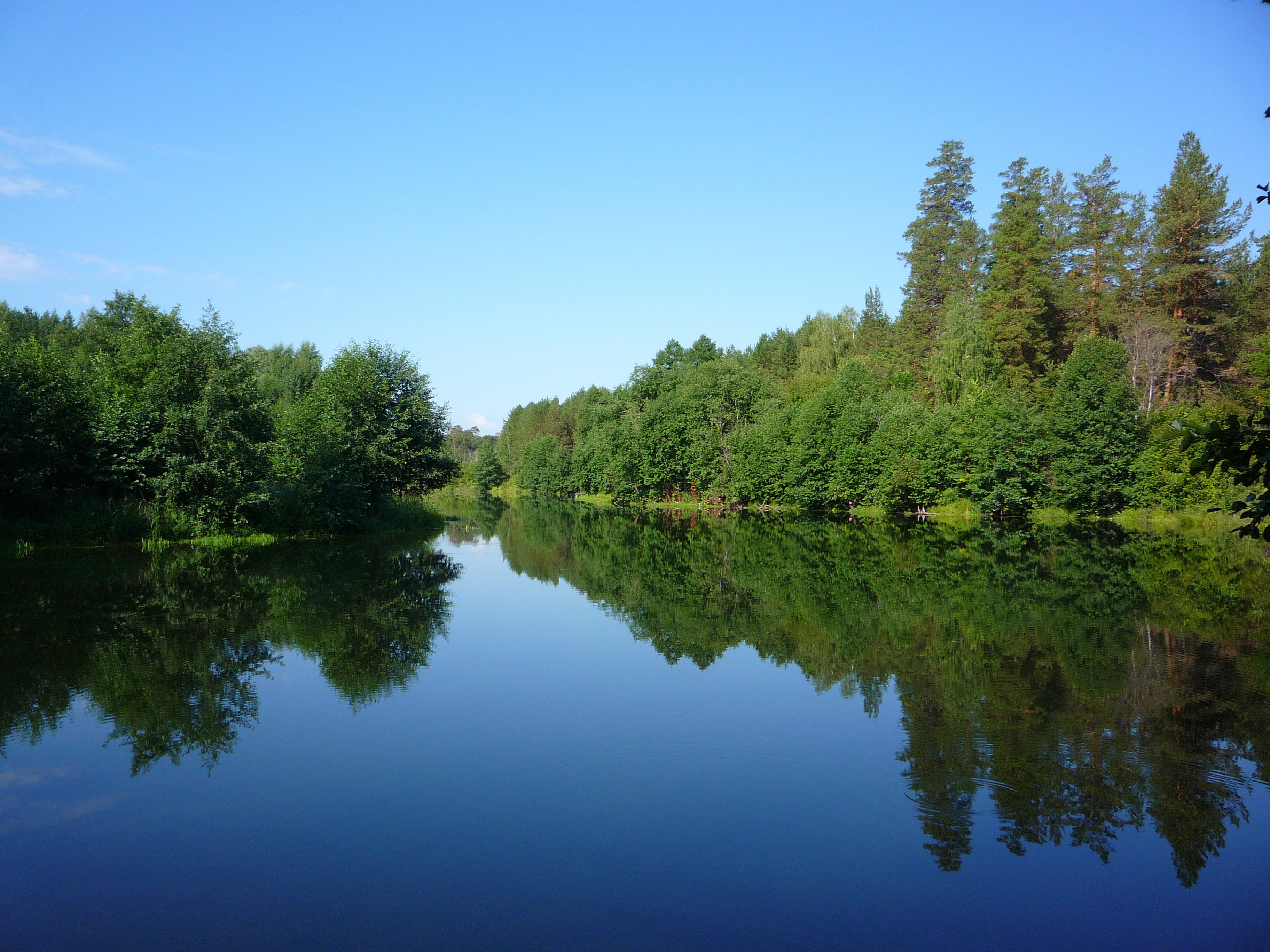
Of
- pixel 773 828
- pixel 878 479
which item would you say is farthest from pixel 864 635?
pixel 878 479

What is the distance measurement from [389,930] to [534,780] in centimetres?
225

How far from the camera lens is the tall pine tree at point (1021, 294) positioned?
43719mm

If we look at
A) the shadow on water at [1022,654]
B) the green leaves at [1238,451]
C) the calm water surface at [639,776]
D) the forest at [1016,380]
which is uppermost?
the forest at [1016,380]

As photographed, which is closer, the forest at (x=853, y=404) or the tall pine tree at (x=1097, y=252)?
the forest at (x=853, y=404)

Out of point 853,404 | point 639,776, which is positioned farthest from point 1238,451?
point 853,404

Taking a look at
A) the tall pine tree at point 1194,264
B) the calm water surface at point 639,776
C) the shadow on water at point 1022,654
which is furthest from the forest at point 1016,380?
the calm water surface at point 639,776

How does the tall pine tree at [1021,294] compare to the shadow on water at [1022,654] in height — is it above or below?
above

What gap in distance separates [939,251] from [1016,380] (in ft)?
42.8

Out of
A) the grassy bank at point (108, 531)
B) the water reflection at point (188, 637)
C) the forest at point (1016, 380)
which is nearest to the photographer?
the water reflection at point (188, 637)

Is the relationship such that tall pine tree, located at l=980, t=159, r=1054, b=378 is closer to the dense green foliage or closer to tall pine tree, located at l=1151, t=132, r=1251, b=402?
tall pine tree, located at l=1151, t=132, r=1251, b=402

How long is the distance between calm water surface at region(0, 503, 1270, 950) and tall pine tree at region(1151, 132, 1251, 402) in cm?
3202

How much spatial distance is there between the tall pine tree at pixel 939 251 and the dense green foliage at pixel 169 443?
120 feet

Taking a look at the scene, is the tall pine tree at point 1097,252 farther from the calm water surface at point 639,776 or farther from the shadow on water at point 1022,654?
the calm water surface at point 639,776

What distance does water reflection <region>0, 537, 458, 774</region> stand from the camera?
8.26 m
